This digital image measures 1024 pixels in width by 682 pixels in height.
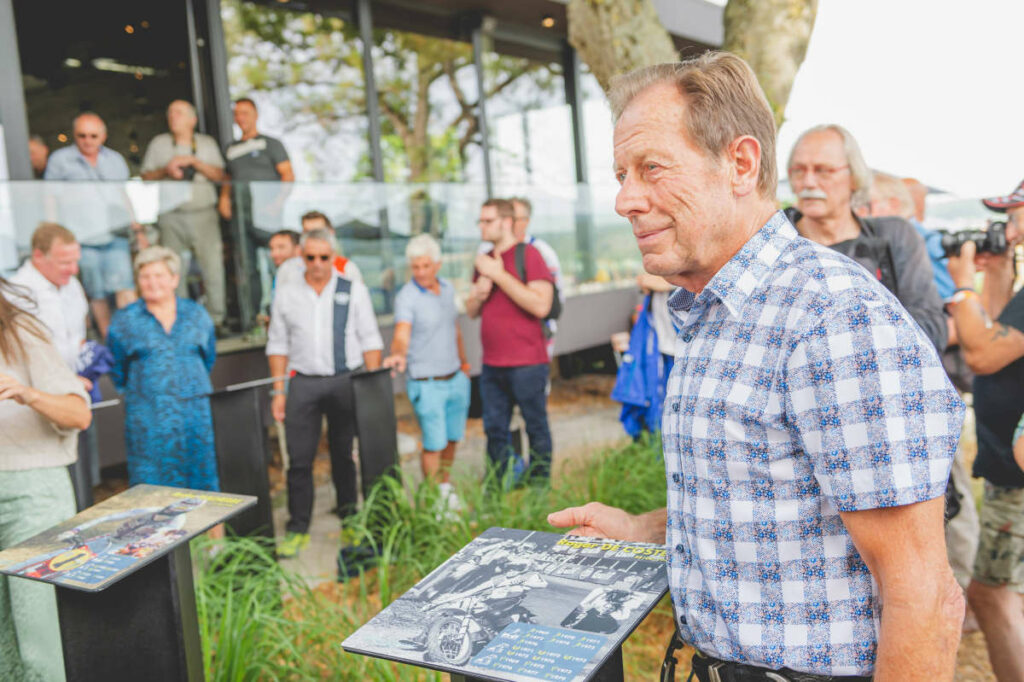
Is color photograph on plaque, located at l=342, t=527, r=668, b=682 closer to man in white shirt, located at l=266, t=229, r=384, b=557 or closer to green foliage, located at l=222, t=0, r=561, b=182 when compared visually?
man in white shirt, located at l=266, t=229, r=384, b=557

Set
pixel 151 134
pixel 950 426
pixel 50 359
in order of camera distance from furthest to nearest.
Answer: pixel 151 134 < pixel 50 359 < pixel 950 426

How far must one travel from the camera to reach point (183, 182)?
6352 millimetres

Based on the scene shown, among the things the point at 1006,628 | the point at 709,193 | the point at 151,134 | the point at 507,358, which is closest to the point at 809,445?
the point at 709,193

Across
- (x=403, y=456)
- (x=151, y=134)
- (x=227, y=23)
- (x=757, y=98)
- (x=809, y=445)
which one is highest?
(x=227, y=23)

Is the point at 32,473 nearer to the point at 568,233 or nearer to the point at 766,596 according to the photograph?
the point at 766,596

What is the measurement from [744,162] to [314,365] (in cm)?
397

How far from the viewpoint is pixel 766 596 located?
135cm

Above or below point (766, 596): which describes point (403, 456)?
below

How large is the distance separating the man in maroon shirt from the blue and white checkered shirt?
12.4ft

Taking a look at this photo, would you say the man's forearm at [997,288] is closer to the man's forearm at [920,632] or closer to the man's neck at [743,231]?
the man's neck at [743,231]

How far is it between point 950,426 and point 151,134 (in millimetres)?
11530

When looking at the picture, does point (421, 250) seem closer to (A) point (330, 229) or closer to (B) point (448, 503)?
(A) point (330, 229)

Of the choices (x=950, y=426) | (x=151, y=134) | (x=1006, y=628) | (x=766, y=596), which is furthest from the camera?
(x=151, y=134)

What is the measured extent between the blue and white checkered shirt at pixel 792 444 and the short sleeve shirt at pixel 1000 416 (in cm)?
171
